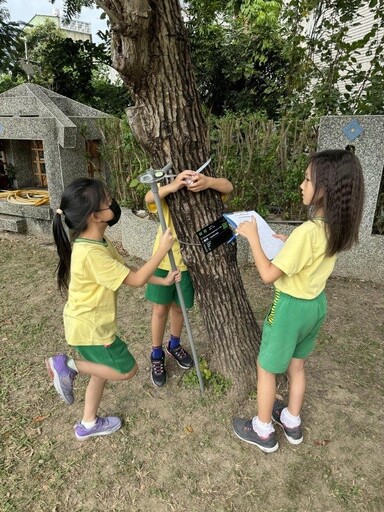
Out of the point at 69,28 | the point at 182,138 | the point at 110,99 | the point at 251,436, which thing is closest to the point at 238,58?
the point at 110,99

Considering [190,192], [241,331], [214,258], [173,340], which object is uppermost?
[190,192]

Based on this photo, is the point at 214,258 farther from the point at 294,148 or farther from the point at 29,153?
the point at 29,153

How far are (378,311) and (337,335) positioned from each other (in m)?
0.68

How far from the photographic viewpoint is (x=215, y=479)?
75.2 inches

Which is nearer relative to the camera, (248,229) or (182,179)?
(248,229)

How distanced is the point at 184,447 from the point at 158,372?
0.55 meters

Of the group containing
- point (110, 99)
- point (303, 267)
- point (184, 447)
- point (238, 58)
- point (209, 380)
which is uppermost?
point (238, 58)

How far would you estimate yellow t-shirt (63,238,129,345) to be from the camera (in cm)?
176

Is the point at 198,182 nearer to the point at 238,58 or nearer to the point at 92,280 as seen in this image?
the point at 92,280

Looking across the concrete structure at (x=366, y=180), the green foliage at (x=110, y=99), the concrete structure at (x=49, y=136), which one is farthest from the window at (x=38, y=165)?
the concrete structure at (x=366, y=180)

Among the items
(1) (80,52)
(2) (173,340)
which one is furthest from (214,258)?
(1) (80,52)

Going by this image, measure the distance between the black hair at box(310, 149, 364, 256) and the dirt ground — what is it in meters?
1.20

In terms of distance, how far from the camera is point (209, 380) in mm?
2488

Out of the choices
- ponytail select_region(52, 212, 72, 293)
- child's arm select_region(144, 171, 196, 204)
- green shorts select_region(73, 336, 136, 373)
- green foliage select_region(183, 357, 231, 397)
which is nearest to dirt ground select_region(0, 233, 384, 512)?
green foliage select_region(183, 357, 231, 397)
